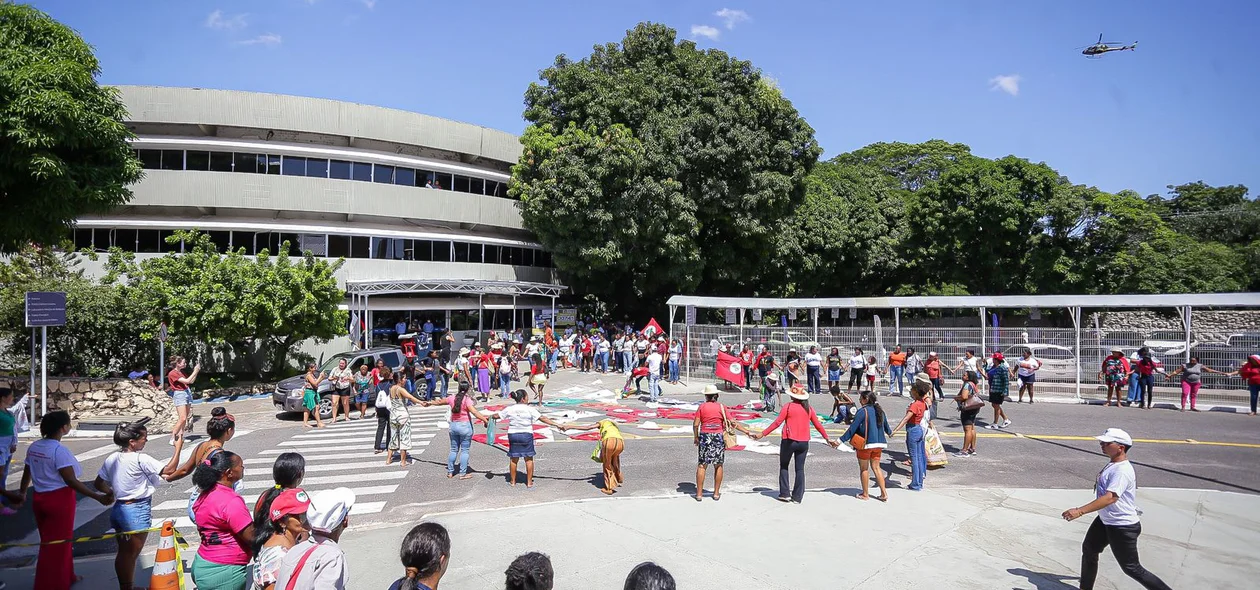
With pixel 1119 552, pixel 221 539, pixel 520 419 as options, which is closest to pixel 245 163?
pixel 520 419

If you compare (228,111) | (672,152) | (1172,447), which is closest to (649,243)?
(672,152)

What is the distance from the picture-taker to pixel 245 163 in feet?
95.2

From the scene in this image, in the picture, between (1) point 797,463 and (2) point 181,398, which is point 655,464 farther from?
(2) point 181,398

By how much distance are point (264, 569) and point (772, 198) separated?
29284mm

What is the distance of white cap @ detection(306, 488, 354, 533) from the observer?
4574 mm

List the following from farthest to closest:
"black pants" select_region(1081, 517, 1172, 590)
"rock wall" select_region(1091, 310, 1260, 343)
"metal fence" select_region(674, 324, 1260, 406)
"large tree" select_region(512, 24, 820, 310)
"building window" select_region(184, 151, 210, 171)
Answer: "large tree" select_region(512, 24, 820, 310)
"building window" select_region(184, 151, 210, 171)
"rock wall" select_region(1091, 310, 1260, 343)
"metal fence" select_region(674, 324, 1260, 406)
"black pants" select_region(1081, 517, 1172, 590)

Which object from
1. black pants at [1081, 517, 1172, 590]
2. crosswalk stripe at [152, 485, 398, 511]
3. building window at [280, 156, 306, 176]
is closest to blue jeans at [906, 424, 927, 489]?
black pants at [1081, 517, 1172, 590]

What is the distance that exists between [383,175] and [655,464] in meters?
24.0

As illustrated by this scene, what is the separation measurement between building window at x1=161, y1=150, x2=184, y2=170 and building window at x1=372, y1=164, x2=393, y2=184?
7.43 m

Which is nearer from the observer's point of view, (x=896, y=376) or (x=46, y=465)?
(x=46, y=465)

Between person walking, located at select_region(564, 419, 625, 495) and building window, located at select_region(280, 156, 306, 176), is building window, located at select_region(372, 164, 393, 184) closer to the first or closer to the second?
building window, located at select_region(280, 156, 306, 176)

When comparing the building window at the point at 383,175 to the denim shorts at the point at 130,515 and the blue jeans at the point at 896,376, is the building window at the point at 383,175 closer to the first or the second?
the blue jeans at the point at 896,376

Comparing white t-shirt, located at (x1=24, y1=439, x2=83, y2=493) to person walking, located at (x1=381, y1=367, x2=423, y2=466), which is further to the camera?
person walking, located at (x1=381, y1=367, x2=423, y2=466)

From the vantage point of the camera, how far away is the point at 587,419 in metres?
17.2
